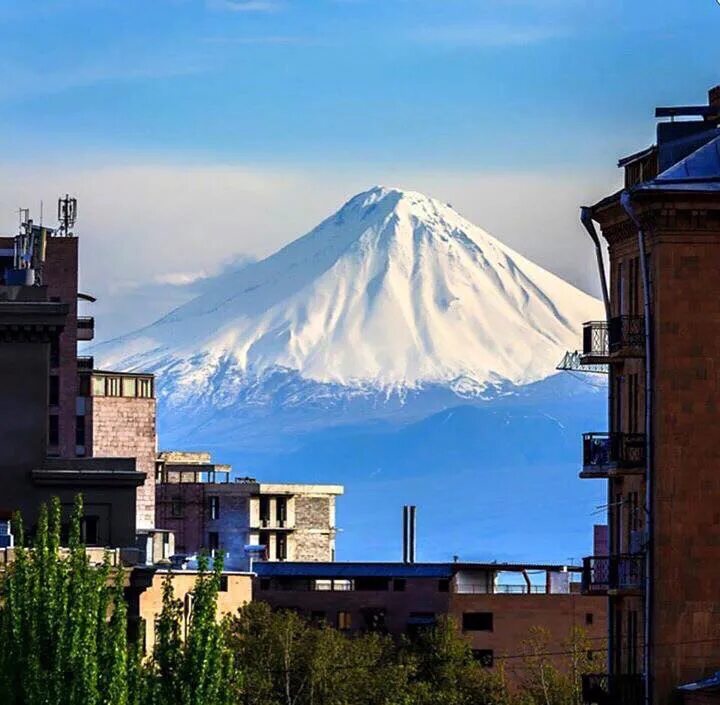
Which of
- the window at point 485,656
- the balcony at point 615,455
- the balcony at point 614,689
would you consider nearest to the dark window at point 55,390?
the window at point 485,656

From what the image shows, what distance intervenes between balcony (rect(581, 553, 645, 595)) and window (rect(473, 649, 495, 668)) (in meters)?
95.2

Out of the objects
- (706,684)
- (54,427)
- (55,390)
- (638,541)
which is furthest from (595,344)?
(55,390)

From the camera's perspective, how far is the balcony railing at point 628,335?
83.3m

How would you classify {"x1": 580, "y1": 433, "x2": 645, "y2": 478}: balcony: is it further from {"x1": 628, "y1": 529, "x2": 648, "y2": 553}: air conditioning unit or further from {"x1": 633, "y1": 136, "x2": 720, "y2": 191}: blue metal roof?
{"x1": 633, "y1": 136, "x2": 720, "y2": 191}: blue metal roof

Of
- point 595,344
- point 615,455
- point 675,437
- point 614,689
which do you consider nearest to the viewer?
point 675,437

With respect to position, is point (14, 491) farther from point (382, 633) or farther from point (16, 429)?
point (382, 633)

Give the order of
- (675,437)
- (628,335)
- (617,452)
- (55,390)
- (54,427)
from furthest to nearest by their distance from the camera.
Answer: (55,390)
(54,427)
(617,452)
(628,335)
(675,437)

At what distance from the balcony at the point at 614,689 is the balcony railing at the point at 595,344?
22.9 ft

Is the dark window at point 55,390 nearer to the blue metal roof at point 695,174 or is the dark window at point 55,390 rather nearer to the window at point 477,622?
the window at point 477,622

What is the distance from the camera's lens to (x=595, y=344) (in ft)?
291

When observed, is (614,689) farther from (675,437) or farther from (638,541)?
(675,437)

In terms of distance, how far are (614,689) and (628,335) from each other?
7.50 metres

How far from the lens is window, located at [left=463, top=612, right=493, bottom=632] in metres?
192

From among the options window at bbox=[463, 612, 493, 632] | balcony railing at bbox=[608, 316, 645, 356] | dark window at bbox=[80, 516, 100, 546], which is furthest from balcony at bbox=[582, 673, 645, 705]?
window at bbox=[463, 612, 493, 632]
